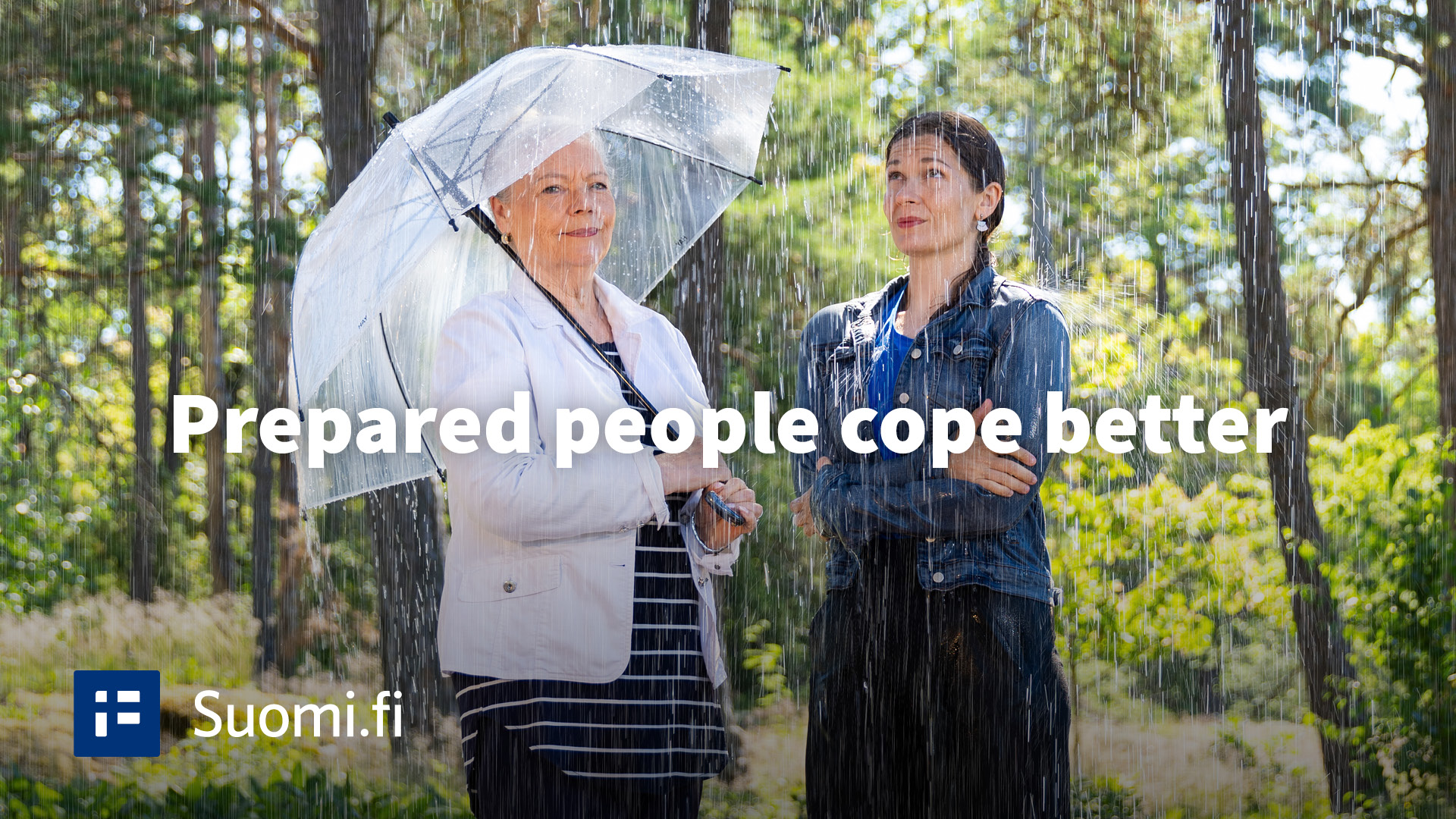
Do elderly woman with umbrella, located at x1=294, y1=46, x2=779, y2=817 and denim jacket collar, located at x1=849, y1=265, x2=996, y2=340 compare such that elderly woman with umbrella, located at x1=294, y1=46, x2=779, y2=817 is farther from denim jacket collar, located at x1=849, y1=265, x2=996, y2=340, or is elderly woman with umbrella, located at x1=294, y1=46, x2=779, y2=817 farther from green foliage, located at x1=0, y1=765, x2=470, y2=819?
green foliage, located at x1=0, y1=765, x2=470, y2=819

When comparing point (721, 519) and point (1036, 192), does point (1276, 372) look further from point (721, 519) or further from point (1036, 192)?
point (721, 519)

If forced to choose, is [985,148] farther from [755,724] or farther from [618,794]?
[755,724]

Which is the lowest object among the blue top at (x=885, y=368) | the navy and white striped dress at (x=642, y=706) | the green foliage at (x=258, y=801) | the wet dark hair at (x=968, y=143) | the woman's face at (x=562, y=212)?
the green foliage at (x=258, y=801)

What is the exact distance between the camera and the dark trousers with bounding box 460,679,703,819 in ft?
7.82

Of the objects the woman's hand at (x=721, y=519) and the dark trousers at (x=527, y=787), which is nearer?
the dark trousers at (x=527, y=787)

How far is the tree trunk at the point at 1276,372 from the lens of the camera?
561cm

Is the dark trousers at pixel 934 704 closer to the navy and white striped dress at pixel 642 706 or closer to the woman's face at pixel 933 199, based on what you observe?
the navy and white striped dress at pixel 642 706

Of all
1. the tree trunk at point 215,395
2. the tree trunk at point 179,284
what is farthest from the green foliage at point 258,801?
the tree trunk at point 215,395

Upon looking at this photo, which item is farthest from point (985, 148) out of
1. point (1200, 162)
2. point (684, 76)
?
point (1200, 162)

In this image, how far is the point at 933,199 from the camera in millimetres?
2820

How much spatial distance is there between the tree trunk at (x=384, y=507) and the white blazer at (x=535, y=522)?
13.1 feet

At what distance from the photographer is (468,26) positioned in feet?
24.0

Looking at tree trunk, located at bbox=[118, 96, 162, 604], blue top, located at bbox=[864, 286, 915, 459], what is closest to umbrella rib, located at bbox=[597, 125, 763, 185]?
blue top, located at bbox=[864, 286, 915, 459]

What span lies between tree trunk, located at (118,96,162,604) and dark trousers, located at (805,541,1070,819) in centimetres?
576
